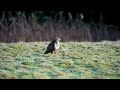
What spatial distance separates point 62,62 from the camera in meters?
5.12

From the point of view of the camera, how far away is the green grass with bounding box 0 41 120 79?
4367 millimetres

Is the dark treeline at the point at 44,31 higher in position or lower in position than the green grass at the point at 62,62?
higher

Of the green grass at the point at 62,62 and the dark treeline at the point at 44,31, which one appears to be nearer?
the green grass at the point at 62,62

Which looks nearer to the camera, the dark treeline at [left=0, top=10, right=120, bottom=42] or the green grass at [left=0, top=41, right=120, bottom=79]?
the green grass at [left=0, top=41, right=120, bottom=79]

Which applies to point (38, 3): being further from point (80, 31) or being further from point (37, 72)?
point (37, 72)

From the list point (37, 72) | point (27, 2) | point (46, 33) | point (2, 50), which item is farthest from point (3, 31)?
point (37, 72)

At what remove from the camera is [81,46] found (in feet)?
20.9

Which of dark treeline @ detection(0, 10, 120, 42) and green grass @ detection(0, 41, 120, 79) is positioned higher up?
dark treeline @ detection(0, 10, 120, 42)

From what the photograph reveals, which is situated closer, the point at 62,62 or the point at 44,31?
the point at 62,62

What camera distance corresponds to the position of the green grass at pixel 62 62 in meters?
4.37
